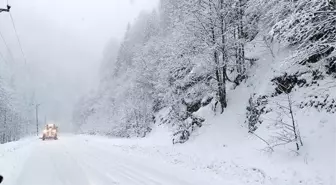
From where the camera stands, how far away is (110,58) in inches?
4478

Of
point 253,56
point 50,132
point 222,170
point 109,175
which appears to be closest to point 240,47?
point 253,56

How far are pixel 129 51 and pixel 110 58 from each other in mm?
34018

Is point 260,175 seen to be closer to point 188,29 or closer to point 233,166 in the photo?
point 233,166

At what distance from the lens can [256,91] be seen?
21141 mm

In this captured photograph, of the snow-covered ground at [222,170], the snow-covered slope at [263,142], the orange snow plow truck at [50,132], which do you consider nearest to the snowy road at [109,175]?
the snow-covered ground at [222,170]

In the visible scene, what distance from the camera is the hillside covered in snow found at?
39.8 feet

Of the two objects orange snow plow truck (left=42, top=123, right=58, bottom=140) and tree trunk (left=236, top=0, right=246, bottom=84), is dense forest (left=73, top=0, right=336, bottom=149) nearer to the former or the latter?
tree trunk (left=236, top=0, right=246, bottom=84)

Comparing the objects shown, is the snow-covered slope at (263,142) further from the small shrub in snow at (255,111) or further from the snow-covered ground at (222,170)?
the small shrub in snow at (255,111)

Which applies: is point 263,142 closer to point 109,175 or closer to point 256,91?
point 256,91

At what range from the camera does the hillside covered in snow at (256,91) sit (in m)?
12.1

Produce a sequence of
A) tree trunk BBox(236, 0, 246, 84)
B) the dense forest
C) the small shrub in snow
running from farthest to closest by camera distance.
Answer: tree trunk BBox(236, 0, 246, 84) < the small shrub in snow < the dense forest

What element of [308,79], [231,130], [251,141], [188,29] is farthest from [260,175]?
[188,29]

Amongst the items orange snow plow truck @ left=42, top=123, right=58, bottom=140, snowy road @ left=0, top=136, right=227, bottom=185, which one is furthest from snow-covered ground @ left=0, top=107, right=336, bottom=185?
orange snow plow truck @ left=42, top=123, right=58, bottom=140

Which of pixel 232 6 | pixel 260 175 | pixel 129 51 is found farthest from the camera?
Result: pixel 129 51
